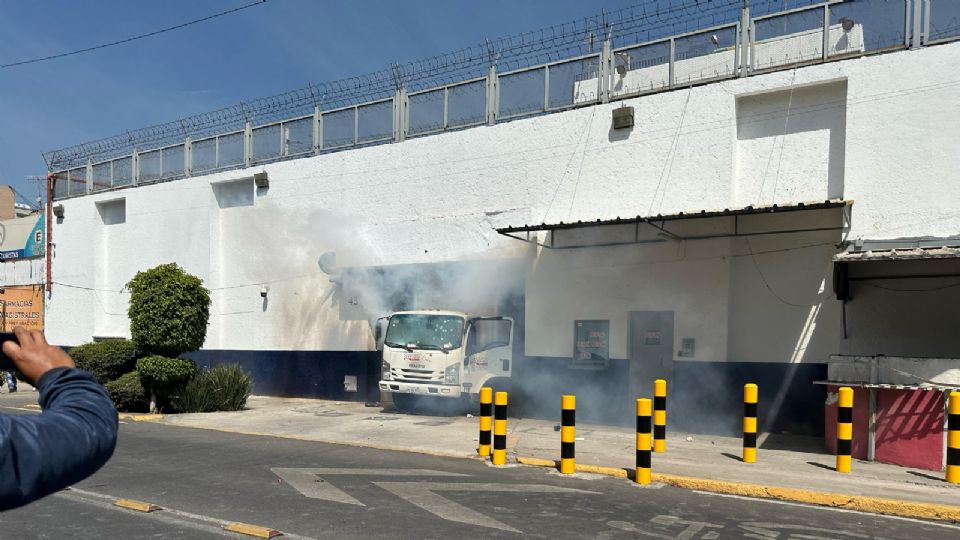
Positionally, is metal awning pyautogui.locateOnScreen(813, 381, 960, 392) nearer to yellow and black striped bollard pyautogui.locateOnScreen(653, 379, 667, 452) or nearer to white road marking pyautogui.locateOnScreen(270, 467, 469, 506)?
yellow and black striped bollard pyautogui.locateOnScreen(653, 379, 667, 452)

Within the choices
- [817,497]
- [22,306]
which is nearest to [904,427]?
[817,497]

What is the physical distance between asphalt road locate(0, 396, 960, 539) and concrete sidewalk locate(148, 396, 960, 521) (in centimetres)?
45

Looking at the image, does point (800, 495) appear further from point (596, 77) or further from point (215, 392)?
point (215, 392)

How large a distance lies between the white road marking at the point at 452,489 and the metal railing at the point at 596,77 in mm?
9260

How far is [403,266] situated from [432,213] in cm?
151

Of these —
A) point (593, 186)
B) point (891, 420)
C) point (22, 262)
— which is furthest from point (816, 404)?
point (22, 262)

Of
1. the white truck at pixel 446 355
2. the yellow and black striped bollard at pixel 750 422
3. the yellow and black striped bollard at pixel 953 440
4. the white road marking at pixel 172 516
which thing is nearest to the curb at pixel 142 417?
the white truck at pixel 446 355

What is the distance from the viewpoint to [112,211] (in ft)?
84.3

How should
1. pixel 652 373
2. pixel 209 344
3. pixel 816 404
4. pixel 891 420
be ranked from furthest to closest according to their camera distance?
pixel 209 344
pixel 652 373
pixel 816 404
pixel 891 420

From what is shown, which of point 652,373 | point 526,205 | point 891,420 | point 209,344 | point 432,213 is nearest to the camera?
point 891,420

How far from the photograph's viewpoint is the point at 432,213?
58.1ft

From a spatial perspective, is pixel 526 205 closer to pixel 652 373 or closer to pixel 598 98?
pixel 598 98

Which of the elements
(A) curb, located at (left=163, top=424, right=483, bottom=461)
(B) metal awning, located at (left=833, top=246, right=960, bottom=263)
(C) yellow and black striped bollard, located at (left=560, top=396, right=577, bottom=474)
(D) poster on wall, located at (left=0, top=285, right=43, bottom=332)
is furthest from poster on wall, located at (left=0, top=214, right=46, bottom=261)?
(B) metal awning, located at (left=833, top=246, right=960, bottom=263)

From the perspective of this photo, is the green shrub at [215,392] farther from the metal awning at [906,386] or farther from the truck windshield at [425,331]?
the metal awning at [906,386]
